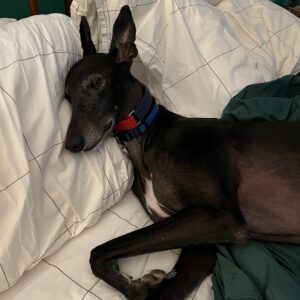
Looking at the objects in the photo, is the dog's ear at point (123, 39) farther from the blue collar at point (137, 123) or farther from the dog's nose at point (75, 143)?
→ the dog's nose at point (75, 143)

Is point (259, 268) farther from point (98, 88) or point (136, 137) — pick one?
point (98, 88)

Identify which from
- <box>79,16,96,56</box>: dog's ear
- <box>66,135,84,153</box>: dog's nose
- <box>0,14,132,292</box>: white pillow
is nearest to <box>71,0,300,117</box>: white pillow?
<box>79,16,96,56</box>: dog's ear

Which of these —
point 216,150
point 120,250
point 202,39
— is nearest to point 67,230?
point 120,250

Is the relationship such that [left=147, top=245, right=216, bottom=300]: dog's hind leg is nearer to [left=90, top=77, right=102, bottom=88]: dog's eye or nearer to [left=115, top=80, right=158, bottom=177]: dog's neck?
[left=115, top=80, right=158, bottom=177]: dog's neck

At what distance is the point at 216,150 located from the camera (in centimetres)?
157

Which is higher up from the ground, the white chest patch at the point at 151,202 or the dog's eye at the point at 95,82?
the dog's eye at the point at 95,82

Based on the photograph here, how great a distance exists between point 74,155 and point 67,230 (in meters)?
0.28

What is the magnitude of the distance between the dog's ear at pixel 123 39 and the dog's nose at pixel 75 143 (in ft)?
1.36

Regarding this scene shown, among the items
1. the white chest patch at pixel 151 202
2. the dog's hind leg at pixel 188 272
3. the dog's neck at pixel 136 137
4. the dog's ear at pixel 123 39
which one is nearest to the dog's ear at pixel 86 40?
the dog's ear at pixel 123 39

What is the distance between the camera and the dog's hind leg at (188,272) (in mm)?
1370

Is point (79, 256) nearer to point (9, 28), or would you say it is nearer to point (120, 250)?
point (120, 250)

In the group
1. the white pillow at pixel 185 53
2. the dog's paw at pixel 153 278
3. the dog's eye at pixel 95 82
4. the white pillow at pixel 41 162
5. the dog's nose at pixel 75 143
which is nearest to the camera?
the white pillow at pixel 41 162

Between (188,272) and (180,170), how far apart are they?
14.9 inches

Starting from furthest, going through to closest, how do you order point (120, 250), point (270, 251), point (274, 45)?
point (274, 45) → point (270, 251) → point (120, 250)
